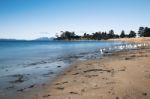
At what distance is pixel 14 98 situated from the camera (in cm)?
1106

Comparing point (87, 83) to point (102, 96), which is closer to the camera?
point (102, 96)

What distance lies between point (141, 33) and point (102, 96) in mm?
197818

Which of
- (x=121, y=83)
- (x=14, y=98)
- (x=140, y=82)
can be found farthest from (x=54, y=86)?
(x=140, y=82)

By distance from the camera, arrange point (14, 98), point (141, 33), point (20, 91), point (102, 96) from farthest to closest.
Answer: point (141, 33) → point (20, 91) → point (14, 98) → point (102, 96)

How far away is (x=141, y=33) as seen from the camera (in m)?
199

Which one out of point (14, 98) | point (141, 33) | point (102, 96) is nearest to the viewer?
point (102, 96)

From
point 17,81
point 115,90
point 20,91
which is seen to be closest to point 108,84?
point 115,90

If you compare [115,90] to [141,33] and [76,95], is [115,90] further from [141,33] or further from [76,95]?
[141,33]

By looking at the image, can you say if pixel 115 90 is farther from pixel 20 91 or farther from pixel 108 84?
pixel 20 91

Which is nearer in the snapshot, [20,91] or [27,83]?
[20,91]

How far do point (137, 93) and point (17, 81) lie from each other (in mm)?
8600

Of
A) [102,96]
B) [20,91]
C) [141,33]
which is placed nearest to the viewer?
[102,96]

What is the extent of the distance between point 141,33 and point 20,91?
19695cm

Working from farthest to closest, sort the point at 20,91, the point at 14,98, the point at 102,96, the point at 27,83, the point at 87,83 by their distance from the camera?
the point at 27,83 < the point at 87,83 < the point at 20,91 < the point at 14,98 < the point at 102,96
